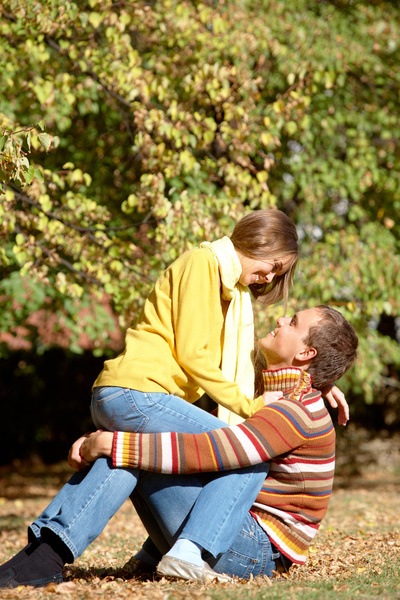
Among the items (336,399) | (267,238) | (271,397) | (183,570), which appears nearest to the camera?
(183,570)

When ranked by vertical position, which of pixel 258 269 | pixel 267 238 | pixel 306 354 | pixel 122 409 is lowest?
pixel 306 354

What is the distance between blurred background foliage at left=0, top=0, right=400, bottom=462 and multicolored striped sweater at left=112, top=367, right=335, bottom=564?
146 centimetres

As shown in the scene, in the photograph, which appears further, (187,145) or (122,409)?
(187,145)

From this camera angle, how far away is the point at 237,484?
3.51 meters

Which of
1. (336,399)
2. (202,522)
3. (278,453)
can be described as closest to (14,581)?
(202,522)

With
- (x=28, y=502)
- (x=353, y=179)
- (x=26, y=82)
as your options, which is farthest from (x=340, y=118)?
(x=28, y=502)

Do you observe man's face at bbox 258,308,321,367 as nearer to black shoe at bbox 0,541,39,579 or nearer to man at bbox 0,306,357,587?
man at bbox 0,306,357,587

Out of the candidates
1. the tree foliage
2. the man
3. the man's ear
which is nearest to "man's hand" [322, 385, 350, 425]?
the man

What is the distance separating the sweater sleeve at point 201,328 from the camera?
357 centimetres

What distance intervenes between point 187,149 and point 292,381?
10.9ft

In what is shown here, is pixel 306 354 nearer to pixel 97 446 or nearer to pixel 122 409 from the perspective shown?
pixel 122 409

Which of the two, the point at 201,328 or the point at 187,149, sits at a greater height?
the point at 201,328

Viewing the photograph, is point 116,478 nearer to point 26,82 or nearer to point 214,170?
point 214,170

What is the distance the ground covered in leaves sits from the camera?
3285mm
